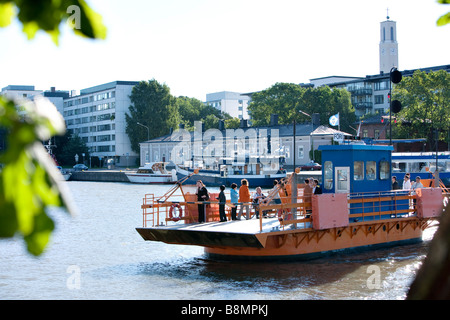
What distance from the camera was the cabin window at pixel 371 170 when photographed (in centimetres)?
2217

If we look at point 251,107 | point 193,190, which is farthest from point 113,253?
point 251,107

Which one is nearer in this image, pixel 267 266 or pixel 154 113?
pixel 267 266

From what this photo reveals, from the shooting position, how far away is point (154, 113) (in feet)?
398

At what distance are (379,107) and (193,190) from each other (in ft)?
365

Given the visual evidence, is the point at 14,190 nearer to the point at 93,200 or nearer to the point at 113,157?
the point at 93,200

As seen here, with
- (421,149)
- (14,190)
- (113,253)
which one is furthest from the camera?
(421,149)

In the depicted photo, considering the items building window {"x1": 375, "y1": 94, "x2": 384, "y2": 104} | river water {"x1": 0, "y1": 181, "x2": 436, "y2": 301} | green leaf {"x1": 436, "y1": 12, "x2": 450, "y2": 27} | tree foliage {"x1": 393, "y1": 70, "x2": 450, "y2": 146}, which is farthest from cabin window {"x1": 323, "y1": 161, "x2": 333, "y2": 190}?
building window {"x1": 375, "y1": 94, "x2": 384, "y2": 104}

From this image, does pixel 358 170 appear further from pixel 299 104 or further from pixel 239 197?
pixel 299 104

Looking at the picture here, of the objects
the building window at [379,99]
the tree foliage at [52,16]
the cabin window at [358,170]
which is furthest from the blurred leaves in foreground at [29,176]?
the building window at [379,99]

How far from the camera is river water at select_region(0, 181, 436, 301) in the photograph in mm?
16438

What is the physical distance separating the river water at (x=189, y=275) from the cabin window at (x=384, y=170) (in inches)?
114
